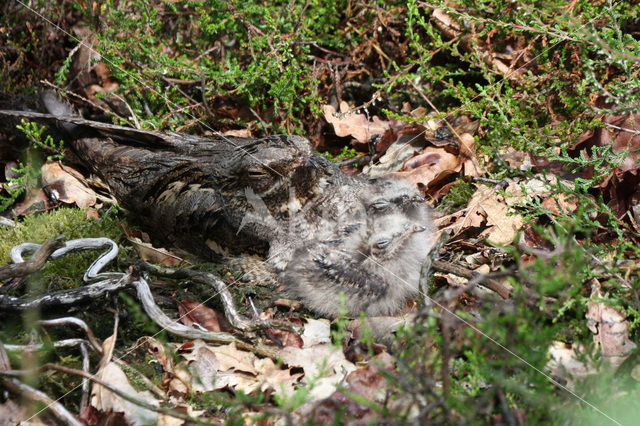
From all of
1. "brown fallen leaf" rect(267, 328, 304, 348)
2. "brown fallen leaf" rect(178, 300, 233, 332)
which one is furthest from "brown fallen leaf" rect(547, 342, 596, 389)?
"brown fallen leaf" rect(178, 300, 233, 332)

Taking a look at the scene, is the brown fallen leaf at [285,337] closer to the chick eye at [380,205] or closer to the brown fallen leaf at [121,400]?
the brown fallen leaf at [121,400]

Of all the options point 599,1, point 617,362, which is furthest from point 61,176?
point 599,1

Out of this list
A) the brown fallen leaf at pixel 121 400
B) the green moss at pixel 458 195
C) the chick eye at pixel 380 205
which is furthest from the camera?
the green moss at pixel 458 195

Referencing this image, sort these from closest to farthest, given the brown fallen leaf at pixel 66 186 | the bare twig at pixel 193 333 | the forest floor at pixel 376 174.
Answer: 1. the forest floor at pixel 376 174
2. the bare twig at pixel 193 333
3. the brown fallen leaf at pixel 66 186

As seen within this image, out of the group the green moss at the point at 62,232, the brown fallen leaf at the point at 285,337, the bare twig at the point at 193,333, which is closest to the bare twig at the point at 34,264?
the green moss at the point at 62,232

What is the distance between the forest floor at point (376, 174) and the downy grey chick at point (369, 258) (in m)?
0.14

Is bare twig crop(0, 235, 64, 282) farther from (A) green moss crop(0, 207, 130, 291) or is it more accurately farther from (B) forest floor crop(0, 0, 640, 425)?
(A) green moss crop(0, 207, 130, 291)

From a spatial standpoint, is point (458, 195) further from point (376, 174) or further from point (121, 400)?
point (121, 400)

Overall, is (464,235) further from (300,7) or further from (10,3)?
(10,3)

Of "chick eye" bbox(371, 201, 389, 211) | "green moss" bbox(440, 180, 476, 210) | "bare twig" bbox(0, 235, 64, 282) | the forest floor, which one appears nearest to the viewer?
the forest floor

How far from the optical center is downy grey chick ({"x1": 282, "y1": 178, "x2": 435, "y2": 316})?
3016 mm

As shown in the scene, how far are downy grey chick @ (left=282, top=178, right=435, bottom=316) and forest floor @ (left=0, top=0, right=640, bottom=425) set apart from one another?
14 cm

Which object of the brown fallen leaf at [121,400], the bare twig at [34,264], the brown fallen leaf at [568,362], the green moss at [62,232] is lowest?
the brown fallen leaf at [568,362]

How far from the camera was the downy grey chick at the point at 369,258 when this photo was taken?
3.02 m
